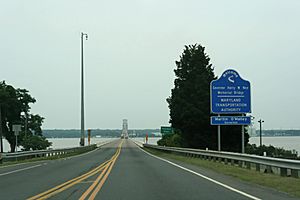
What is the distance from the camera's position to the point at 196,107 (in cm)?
4897

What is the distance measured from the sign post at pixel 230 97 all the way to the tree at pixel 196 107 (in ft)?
50.4

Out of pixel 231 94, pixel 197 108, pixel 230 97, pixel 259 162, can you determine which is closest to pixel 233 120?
pixel 230 97

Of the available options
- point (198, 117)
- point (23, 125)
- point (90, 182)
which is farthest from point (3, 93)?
point (90, 182)

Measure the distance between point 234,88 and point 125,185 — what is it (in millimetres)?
16822

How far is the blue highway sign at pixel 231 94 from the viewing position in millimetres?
31203

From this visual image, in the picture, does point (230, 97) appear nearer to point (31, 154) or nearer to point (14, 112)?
point (31, 154)

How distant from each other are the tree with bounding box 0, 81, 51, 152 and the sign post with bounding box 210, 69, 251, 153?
45361 millimetres

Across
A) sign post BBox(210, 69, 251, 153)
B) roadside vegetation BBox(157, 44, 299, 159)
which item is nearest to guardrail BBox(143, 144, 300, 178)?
sign post BBox(210, 69, 251, 153)

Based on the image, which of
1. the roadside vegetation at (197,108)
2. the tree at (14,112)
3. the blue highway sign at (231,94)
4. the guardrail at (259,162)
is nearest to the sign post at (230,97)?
the blue highway sign at (231,94)

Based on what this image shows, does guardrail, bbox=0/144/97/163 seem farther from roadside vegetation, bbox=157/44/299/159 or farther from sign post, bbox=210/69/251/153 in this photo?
sign post, bbox=210/69/251/153

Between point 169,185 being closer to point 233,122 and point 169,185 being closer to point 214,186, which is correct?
point 214,186

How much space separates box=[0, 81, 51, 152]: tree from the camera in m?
71.8

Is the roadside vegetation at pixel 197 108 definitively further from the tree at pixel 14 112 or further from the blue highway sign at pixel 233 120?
the tree at pixel 14 112

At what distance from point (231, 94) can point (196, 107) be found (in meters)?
17.6
